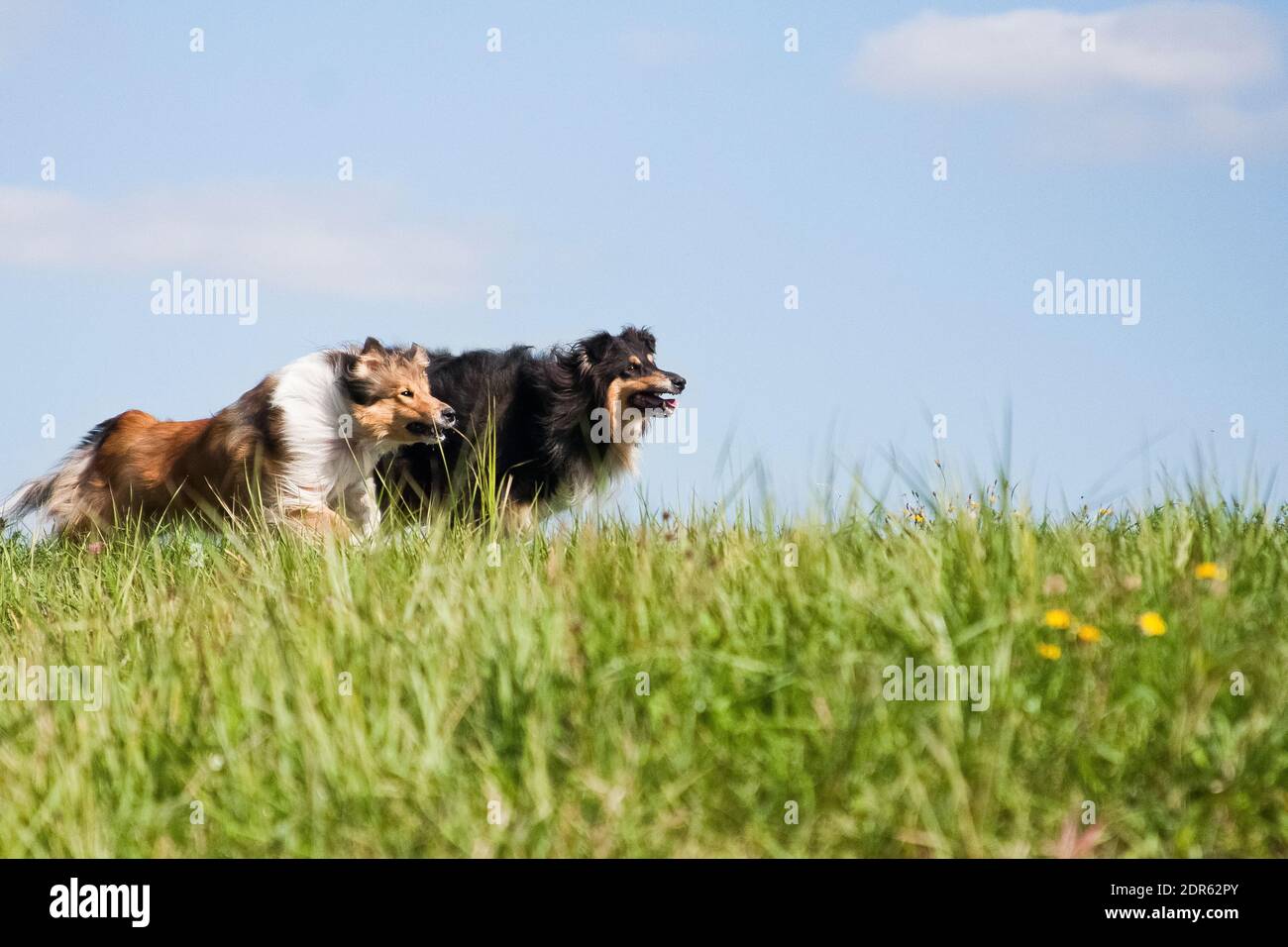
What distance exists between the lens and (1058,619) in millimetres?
3049

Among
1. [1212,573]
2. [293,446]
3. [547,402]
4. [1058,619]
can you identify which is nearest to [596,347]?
[547,402]

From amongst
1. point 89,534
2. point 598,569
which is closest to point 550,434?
point 89,534

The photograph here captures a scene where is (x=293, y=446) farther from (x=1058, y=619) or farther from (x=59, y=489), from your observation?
(x=1058, y=619)

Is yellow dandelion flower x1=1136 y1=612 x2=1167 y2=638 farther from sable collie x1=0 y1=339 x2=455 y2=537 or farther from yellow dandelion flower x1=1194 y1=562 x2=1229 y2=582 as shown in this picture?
sable collie x1=0 y1=339 x2=455 y2=537

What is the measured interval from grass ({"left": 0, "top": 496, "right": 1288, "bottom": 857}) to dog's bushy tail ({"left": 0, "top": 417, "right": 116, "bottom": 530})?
521cm

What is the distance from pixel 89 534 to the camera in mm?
7949

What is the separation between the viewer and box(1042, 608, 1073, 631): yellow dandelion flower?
Answer: 120 inches

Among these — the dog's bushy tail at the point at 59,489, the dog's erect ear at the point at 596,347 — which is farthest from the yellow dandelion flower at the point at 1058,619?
the dog's bushy tail at the point at 59,489

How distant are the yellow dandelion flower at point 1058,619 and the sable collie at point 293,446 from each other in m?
4.64

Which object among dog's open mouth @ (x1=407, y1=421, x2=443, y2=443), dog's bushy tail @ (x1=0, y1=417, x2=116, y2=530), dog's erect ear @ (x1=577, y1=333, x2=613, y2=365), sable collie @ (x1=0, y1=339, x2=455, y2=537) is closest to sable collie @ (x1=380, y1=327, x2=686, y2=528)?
dog's erect ear @ (x1=577, y1=333, x2=613, y2=365)

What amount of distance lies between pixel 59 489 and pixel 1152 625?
7750mm
